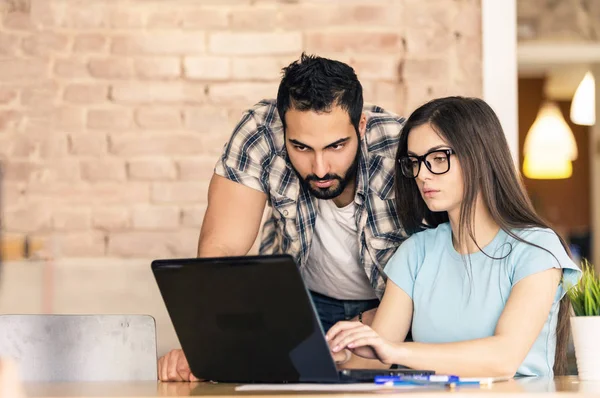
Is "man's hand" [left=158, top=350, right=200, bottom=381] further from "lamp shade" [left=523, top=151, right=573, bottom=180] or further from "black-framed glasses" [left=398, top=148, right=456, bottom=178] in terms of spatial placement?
"lamp shade" [left=523, top=151, right=573, bottom=180]

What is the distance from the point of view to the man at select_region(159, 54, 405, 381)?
7.34ft

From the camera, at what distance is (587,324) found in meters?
1.75

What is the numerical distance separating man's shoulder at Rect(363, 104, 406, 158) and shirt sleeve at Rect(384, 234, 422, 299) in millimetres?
327

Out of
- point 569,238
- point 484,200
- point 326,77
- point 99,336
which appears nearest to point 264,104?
point 326,77

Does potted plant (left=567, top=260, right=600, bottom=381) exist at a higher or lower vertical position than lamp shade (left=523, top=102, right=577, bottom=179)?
lower

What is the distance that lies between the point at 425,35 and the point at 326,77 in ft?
3.21

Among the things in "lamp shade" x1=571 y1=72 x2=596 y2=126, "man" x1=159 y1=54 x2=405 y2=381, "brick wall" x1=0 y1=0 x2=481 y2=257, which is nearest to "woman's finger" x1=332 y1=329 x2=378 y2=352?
"man" x1=159 y1=54 x2=405 y2=381

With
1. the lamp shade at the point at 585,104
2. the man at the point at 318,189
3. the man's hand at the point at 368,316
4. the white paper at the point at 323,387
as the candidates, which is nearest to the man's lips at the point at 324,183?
the man at the point at 318,189

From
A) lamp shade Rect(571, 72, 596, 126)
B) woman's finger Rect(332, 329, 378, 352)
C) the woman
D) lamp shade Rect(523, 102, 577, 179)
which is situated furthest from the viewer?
lamp shade Rect(523, 102, 577, 179)

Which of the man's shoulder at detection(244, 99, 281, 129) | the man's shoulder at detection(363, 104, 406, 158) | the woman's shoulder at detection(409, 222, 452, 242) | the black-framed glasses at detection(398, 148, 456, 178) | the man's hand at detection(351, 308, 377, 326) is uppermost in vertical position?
the man's shoulder at detection(244, 99, 281, 129)

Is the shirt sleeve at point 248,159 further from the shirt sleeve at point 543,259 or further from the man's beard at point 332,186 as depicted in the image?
the shirt sleeve at point 543,259

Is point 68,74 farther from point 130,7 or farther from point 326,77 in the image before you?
point 326,77

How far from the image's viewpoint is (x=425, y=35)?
3.14 m

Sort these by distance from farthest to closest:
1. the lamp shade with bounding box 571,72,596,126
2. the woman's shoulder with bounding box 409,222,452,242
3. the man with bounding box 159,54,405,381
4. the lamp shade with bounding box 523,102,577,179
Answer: the lamp shade with bounding box 523,102,577,179
the lamp shade with bounding box 571,72,596,126
the man with bounding box 159,54,405,381
the woman's shoulder with bounding box 409,222,452,242
